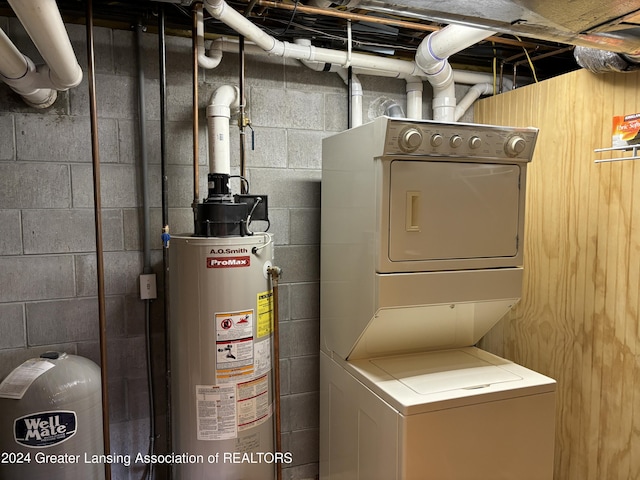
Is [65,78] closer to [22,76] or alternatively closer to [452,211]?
[22,76]

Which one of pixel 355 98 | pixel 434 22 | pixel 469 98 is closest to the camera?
pixel 434 22

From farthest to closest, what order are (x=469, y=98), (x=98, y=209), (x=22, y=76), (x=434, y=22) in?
(x=469, y=98) → (x=434, y=22) → (x=98, y=209) → (x=22, y=76)

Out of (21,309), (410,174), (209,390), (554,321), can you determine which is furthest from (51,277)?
(554,321)

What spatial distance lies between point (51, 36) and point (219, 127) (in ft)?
2.36

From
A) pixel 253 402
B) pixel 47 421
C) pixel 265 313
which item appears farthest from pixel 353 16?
pixel 47 421

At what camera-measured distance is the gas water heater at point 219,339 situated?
1.69m

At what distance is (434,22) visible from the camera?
2.10 metres

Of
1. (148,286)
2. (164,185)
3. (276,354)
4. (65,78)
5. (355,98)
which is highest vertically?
(355,98)

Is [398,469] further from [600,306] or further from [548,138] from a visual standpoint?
[548,138]

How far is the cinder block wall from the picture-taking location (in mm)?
1844

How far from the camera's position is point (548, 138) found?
2084mm

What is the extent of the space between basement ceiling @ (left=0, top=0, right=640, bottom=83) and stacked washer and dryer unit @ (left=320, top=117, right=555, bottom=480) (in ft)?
1.15

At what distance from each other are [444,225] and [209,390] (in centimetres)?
107

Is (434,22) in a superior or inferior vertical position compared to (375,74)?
superior
